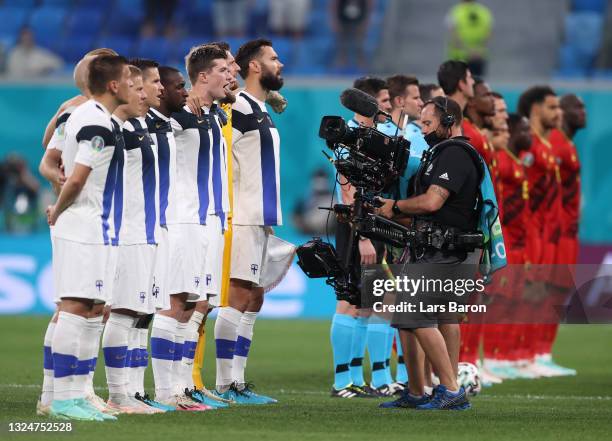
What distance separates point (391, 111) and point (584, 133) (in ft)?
26.8

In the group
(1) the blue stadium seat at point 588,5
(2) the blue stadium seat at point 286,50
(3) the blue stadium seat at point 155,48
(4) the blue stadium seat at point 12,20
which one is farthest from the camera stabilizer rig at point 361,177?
(4) the blue stadium seat at point 12,20

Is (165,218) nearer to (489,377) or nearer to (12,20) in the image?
(489,377)

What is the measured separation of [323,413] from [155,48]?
1340 centimetres

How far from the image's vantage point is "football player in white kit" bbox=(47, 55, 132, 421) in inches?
314

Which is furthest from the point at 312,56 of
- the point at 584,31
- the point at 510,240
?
the point at 510,240

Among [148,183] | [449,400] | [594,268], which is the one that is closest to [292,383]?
[449,400]

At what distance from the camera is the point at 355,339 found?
1119 cm

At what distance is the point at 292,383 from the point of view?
12.0 meters

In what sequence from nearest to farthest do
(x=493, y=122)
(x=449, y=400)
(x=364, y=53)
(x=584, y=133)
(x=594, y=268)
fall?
(x=449, y=400) → (x=493, y=122) → (x=594, y=268) → (x=584, y=133) → (x=364, y=53)

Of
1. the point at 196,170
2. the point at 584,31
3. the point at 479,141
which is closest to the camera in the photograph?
the point at 196,170

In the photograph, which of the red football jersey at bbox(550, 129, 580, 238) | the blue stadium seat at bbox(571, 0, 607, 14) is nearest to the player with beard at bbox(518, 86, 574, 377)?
the red football jersey at bbox(550, 129, 580, 238)

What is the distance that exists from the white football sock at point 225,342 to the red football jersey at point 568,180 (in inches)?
197

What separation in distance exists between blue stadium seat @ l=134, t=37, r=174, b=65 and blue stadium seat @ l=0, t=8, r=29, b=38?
2228mm

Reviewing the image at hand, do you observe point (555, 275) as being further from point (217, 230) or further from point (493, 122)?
point (217, 230)
